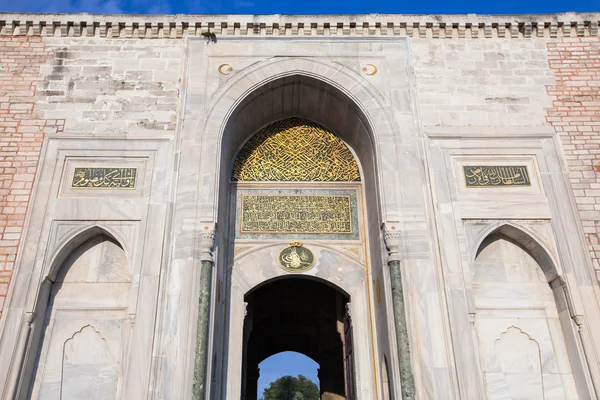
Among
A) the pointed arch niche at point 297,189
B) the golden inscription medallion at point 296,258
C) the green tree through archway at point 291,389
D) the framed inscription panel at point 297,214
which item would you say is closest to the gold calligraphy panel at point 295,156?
the pointed arch niche at point 297,189

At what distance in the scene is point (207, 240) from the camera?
5172mm

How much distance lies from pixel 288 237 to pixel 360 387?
1.85 m

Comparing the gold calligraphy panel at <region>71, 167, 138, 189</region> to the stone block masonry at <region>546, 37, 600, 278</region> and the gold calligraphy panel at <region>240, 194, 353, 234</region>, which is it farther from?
the stone block masonry at <region>546, 37, 600, 278</region>

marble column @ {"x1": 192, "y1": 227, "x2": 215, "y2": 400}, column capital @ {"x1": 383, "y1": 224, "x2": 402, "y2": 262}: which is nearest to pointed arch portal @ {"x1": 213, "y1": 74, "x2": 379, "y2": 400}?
column capital @ {"x1": 383, "y1": 224, "x2": 402, "y2": 262}

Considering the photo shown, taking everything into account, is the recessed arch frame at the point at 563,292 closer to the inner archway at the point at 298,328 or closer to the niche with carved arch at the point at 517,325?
the niche with carved arch at the point at 517,325

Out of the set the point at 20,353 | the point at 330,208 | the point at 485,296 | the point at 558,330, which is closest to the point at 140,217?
the point at 20,353

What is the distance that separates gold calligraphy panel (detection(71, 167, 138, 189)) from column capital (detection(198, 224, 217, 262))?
1.00 metres

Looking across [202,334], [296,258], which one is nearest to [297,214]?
[296,258]

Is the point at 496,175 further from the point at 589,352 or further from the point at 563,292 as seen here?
the point at 589,352

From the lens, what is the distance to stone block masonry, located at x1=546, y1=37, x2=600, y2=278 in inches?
215

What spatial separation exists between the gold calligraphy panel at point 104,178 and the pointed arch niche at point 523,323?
3.85 meters

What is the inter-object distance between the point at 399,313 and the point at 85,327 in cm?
313

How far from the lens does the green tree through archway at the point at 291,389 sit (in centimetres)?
3541

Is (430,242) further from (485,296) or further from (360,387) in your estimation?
(360,387)
